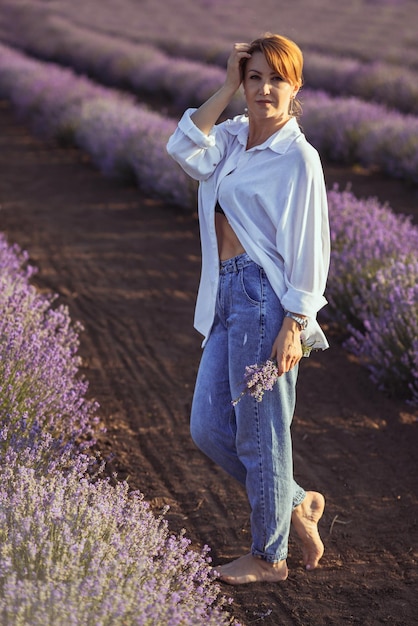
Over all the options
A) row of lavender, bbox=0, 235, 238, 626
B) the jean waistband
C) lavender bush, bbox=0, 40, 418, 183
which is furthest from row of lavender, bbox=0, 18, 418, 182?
row of lavender, bbox=0, 235, 238, 626

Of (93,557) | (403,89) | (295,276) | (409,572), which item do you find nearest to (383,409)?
(409,572)

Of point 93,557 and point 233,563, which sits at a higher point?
point 93,557

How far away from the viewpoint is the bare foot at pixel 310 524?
3.15 metres

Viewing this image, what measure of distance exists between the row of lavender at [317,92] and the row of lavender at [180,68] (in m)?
0.02

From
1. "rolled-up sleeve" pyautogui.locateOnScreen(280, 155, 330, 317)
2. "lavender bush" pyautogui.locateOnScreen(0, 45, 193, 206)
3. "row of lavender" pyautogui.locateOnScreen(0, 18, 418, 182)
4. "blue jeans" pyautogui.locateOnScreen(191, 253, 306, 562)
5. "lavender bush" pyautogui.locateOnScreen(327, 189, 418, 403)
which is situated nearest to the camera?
"rolled-up sleeve" pyautogui.locateOnScreen(280, 155, 330, 317)

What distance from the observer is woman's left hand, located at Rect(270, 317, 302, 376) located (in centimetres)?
270

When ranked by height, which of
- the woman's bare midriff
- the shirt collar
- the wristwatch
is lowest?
the wristwatch

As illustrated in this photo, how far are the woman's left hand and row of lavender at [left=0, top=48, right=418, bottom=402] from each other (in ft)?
5.84

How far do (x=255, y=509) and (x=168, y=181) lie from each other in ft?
18.9

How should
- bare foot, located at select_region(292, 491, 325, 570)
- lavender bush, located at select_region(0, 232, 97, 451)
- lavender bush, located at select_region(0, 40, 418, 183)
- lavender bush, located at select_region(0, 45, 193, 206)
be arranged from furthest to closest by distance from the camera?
lavender bush, located at select_region(0, 40, 418, 183) → lavender bush, located at select_region(0, 45, 193, 206) → lavender bush, located at select_region(0, 232, 97, 451) → bare foot, located at select_region(292, 491, 325, 570)

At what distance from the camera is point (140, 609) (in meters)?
2.20

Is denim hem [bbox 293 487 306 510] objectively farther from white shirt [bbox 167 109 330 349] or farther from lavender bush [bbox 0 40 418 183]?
lavender bush [bbox 0 40 418 183]

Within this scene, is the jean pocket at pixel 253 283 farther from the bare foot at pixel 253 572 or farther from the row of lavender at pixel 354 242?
the row of lavender at pixel 354 242

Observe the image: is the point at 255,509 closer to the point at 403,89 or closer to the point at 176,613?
the point at 176,613
